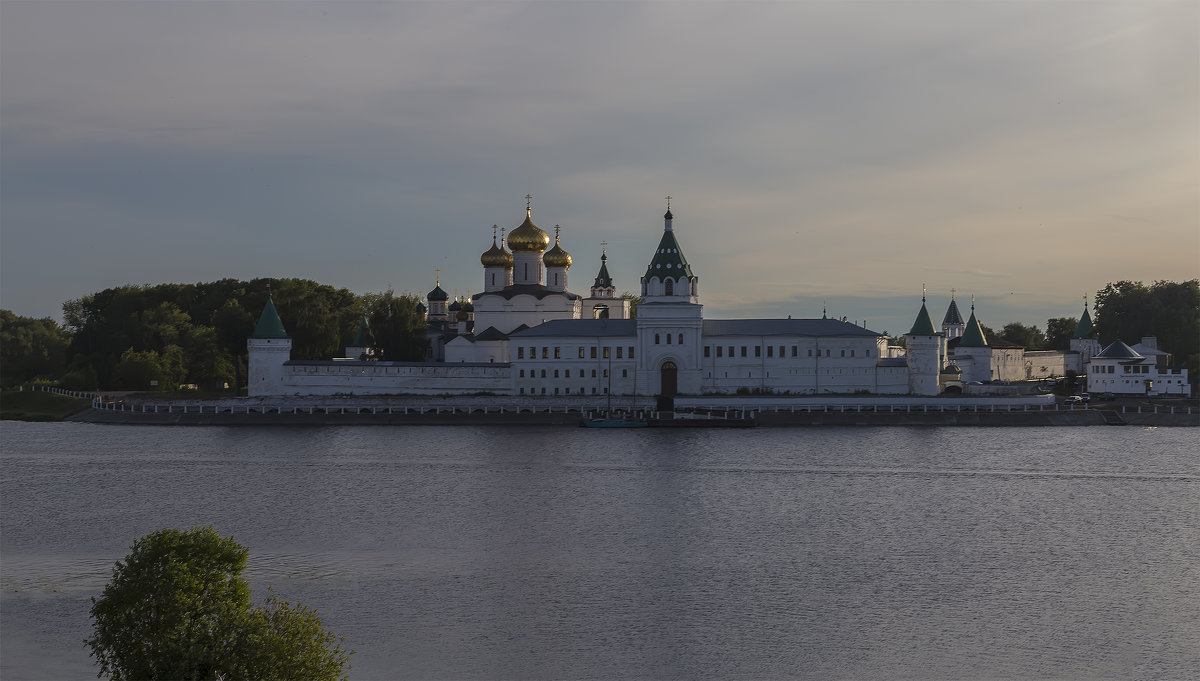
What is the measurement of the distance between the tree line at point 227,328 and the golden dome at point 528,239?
20.8 feet

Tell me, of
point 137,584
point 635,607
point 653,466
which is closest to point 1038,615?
point 635,607

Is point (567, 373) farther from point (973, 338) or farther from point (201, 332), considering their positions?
point (973, 338)

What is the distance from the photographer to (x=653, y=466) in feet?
110

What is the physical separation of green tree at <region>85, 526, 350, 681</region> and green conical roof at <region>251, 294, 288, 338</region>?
4060cm

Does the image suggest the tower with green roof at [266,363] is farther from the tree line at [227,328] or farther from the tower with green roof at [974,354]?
the tower with green roof at [974,354]

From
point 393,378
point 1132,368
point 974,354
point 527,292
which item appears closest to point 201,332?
point 393,378

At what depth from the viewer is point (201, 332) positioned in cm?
6034

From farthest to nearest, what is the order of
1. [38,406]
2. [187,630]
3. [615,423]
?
[38,406], [615,423], [187,630]

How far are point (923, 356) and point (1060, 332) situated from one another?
35300 mm

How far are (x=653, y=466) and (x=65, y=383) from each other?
39.0 m

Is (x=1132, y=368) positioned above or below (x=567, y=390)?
above

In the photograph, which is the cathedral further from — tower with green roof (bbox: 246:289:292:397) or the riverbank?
the riverbank

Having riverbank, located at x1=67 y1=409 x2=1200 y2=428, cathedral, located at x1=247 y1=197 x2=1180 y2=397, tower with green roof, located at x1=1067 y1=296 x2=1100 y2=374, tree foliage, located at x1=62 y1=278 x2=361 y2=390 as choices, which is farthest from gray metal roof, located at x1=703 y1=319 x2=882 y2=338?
tower with green roof, located at x1=1067 y1=296 x2=1100 y2=374

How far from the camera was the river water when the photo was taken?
51.1ft
